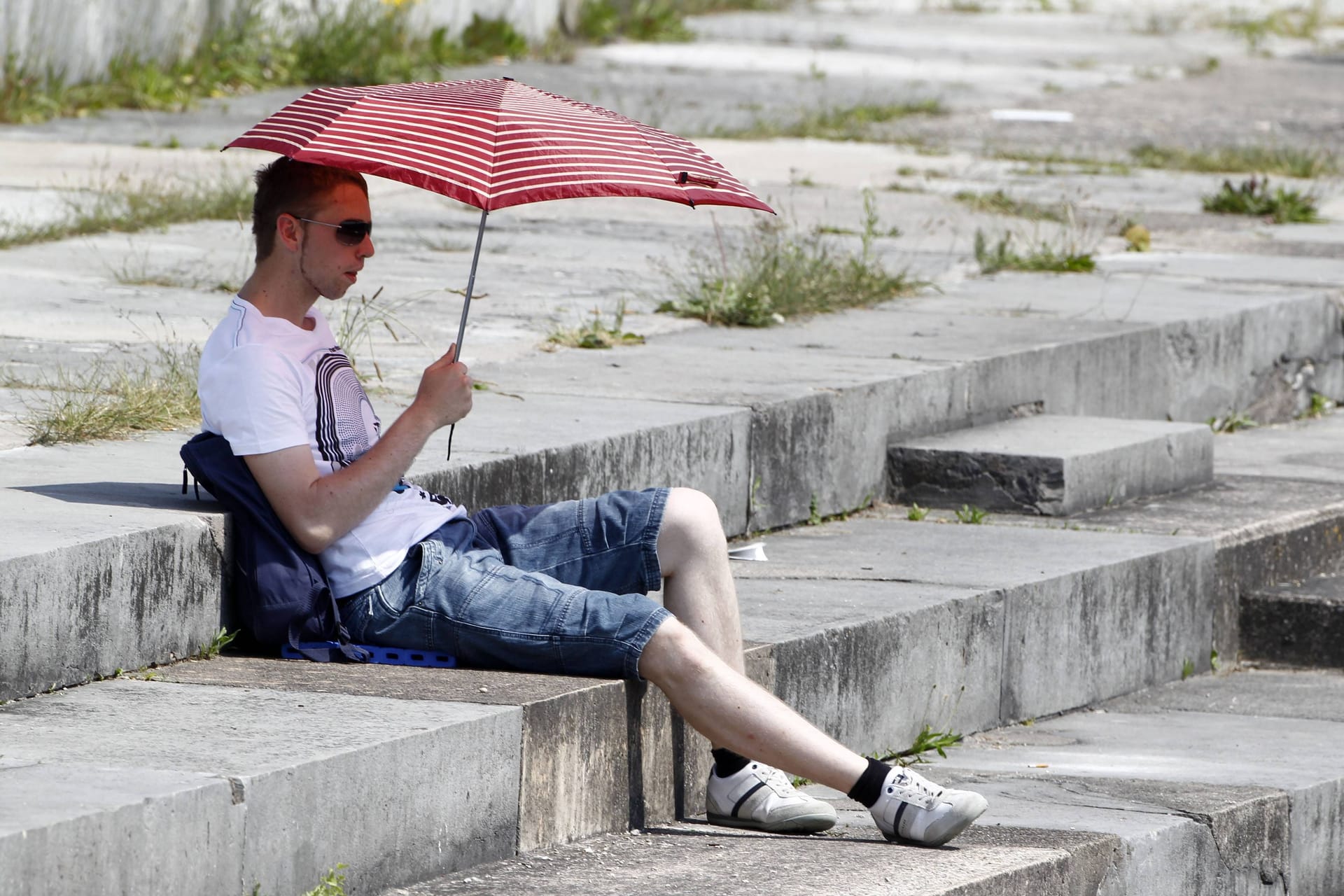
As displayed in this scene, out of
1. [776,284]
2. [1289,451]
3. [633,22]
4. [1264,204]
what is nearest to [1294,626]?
[1289,451]

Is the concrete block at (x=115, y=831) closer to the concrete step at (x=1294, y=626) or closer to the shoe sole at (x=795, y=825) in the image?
the shoe sole at (x=795, y=825)

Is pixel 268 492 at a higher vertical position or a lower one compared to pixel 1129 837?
higher

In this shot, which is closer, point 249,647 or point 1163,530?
point 249,647

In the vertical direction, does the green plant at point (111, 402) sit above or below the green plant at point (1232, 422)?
above

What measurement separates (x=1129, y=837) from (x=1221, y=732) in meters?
1.09

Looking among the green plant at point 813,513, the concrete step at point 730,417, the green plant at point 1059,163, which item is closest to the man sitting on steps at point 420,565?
the concrete step at point 730,417

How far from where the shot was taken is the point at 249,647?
3.74 m

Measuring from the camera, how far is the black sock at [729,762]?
3721 mm

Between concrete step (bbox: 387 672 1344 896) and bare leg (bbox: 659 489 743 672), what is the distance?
1.04 feet

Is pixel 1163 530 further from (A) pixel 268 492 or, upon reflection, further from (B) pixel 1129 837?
(A) pixel 268 492

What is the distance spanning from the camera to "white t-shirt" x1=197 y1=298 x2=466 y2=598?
358 cm

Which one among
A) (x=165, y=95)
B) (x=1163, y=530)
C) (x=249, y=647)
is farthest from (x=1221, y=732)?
(x=165, y=95)

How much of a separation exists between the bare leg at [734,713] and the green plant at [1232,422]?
3.94 m

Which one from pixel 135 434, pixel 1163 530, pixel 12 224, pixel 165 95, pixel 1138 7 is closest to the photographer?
pixel 135 434
